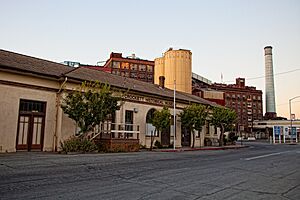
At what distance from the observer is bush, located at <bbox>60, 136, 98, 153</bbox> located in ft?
59.1

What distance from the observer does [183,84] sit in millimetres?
47750

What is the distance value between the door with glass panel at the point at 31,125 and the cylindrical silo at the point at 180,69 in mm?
30679

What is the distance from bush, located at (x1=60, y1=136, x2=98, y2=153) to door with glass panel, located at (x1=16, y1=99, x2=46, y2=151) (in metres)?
1.69

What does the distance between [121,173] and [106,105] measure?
31.4 feet

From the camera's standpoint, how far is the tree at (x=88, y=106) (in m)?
18.7

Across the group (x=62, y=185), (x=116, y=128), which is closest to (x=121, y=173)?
(x=62, y=185)

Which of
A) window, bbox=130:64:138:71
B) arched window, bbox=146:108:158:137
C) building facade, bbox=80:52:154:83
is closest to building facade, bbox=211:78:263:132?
building facade, bbox=80:52:154:83

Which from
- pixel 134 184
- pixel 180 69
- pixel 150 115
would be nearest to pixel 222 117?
pixel 150 115

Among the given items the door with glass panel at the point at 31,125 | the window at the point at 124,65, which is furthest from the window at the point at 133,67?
the door with glass panel at the point at 31,125

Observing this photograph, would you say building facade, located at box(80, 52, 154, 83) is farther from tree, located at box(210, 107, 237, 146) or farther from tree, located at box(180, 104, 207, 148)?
tree, located at box(180, 104, 207, 148)

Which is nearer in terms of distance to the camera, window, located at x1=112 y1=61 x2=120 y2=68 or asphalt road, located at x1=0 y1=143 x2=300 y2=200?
asphalt road, located at x1=0 y1=143 x2=300 y2=200

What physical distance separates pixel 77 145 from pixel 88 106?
100 inches

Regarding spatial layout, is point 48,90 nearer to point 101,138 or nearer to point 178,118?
point 101,138

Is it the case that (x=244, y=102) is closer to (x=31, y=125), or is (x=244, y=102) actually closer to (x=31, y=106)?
(x=31, y=106)
